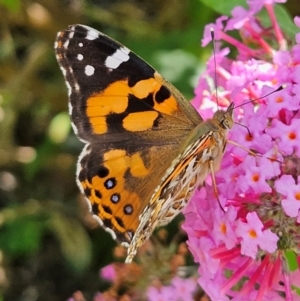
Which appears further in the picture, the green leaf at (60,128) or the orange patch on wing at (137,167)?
the green leaf at (60,128)

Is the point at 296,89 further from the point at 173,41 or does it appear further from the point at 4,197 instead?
the point at 4,197

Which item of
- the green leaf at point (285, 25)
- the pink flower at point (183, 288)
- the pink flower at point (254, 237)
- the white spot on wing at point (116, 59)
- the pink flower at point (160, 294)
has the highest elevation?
the white spot on wing at point (116, 59)

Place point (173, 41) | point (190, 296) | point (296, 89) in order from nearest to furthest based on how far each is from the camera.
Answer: point (296, 89)
point (190, 296)
point (173, 41)

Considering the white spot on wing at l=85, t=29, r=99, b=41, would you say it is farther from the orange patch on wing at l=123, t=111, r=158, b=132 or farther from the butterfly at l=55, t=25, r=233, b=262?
the orange patch on wing at l=123, t=111, r=158, b=132

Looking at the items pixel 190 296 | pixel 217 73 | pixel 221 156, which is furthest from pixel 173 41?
pixel 221 156

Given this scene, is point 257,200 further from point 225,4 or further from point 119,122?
point 225,4

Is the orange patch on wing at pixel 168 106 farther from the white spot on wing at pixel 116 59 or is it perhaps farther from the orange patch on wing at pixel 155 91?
the white spot on wing at pixel 116 59

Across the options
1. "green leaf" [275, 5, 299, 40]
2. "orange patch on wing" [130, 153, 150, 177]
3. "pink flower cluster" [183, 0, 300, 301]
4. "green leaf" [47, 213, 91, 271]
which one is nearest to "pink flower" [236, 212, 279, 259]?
"pink flower cluster" [183, 0, 300, 301]

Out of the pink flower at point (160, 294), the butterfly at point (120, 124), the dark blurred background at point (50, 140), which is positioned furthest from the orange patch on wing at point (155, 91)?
the dark blurred background at point (50, 140)
